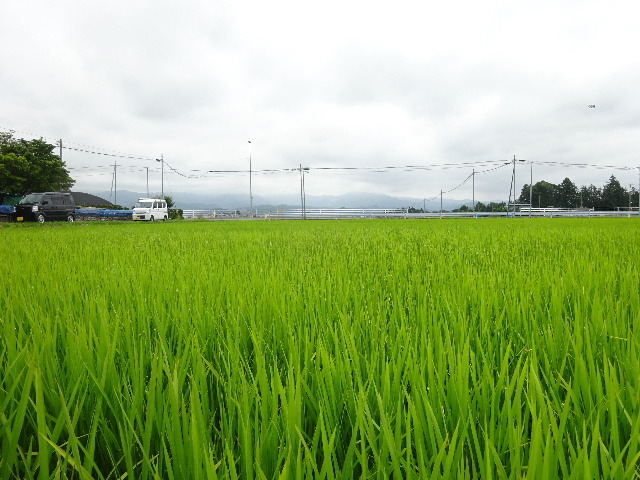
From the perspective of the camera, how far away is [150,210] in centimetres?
3055

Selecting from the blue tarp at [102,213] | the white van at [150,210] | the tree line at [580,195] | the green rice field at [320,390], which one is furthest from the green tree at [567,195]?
the green rice field at [320,390]

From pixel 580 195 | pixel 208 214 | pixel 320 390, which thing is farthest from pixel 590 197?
Answer: pixel 320 390

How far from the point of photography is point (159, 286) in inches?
82.1

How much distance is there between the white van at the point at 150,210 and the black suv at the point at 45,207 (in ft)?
22.8

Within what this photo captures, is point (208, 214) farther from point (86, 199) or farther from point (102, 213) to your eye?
point (86, 199)

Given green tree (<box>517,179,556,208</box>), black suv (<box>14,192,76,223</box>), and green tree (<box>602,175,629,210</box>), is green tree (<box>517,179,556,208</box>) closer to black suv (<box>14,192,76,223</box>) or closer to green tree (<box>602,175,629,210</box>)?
green tree (<box>602,175,629,210</box>)

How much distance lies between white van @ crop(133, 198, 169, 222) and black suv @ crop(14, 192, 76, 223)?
22.8 ft

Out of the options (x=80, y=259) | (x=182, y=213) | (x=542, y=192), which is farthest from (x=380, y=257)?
(x=542, y=192)

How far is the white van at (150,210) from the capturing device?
29.8 meters

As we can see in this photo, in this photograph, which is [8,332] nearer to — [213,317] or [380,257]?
[213,317]

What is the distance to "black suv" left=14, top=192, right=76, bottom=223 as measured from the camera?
20031 mm

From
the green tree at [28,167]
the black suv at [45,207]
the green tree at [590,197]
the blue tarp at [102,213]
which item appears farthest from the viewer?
the green tree at [590,197]

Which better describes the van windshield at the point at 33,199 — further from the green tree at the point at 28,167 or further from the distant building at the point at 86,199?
the distant building at the point at 86,199

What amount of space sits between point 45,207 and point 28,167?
13.3 meters
